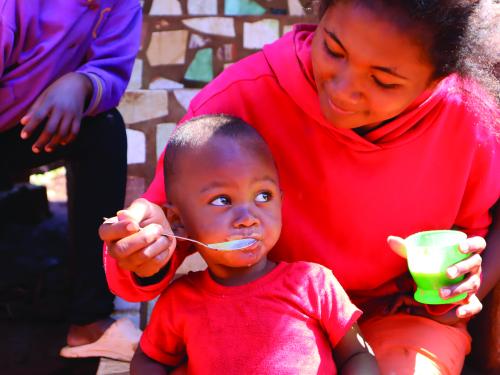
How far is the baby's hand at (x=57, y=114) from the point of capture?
195cm

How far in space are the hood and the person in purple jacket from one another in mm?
666

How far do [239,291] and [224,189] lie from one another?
0.74ft

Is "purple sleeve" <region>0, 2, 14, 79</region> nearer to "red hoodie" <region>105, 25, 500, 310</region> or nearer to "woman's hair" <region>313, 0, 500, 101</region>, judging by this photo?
"red hoodie" <region>105, 25, 500, 310</region>

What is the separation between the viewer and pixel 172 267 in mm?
1581

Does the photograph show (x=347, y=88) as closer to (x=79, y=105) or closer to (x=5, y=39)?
(x=79, y=105)

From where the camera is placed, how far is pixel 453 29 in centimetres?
147

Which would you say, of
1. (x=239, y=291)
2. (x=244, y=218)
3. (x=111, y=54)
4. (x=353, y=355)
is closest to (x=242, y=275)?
(x=239, y=291)

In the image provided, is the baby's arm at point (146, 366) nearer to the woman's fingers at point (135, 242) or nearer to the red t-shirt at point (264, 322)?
the red t-shirt at point (264, 322)

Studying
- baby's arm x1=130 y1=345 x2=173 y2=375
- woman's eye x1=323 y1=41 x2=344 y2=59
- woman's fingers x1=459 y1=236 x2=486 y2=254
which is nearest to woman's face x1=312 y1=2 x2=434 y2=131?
woman's eye x1=323 y1=41 x2=344 y2=59

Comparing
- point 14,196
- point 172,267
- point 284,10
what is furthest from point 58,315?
point 284,10

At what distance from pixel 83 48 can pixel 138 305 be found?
93 cm

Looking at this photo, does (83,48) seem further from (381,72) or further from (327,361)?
(327,361)

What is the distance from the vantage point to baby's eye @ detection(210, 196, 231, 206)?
5.02ft

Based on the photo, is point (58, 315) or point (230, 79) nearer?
point (230, 79)
